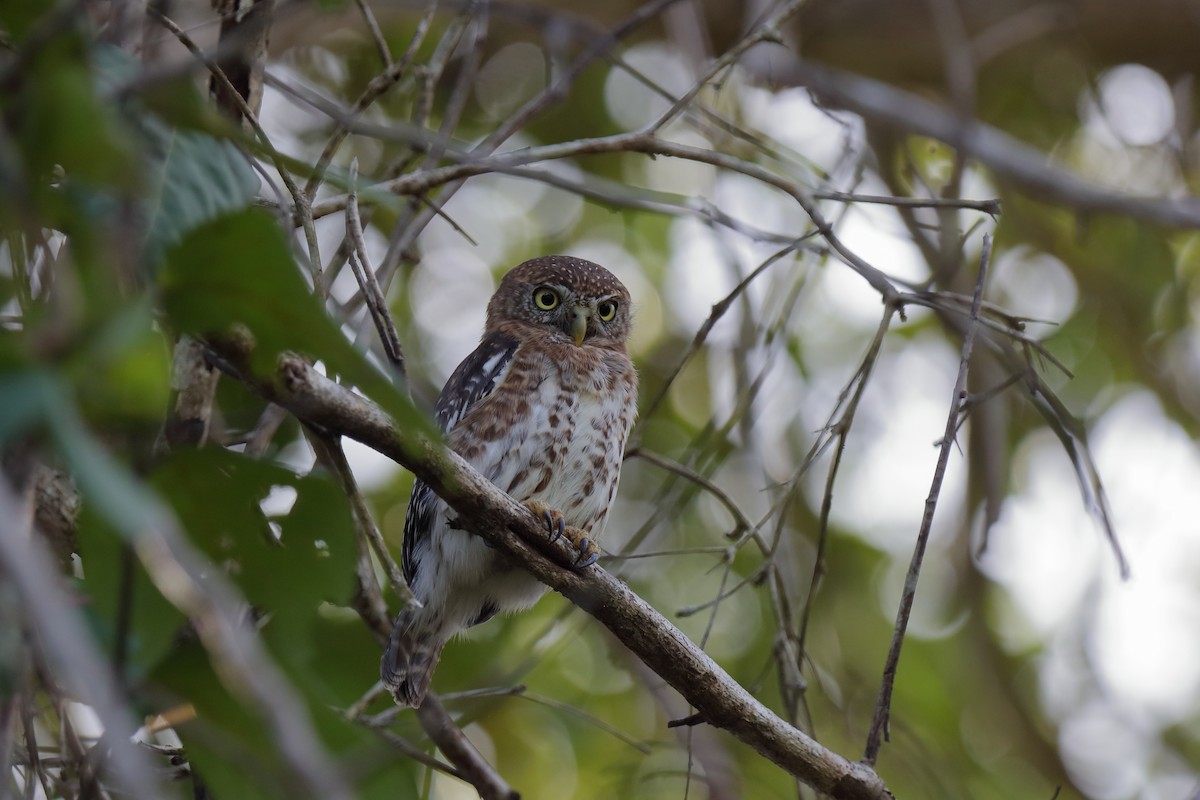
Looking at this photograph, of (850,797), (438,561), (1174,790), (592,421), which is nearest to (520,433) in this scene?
(592,421)

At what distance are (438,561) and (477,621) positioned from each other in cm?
30

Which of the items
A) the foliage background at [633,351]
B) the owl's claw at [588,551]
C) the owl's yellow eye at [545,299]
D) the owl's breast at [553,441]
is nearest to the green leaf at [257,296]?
the foliage background at [633,351]

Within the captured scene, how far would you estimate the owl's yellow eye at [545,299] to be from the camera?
15.1 ft

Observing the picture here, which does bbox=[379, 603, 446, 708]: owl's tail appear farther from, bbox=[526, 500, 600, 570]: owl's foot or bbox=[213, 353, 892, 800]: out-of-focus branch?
bbox=[213, 353, 892, 800]: out-of-focus branch

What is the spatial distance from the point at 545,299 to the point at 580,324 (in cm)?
24

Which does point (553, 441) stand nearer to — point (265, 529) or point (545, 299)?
point (545, 299)

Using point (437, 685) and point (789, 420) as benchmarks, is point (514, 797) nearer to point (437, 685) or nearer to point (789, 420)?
point (437, 685)

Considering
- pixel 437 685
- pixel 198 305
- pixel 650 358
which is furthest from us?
pixel 650 358

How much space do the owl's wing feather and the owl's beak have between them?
1.10 ft

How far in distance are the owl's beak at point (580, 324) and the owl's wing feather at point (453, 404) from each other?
0.34 meters

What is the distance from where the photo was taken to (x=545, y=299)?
4.61m

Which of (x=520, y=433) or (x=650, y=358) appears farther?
(x=650, y=358)

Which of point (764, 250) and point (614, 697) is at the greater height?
point (764, 250)

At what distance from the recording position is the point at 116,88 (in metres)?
1.23
